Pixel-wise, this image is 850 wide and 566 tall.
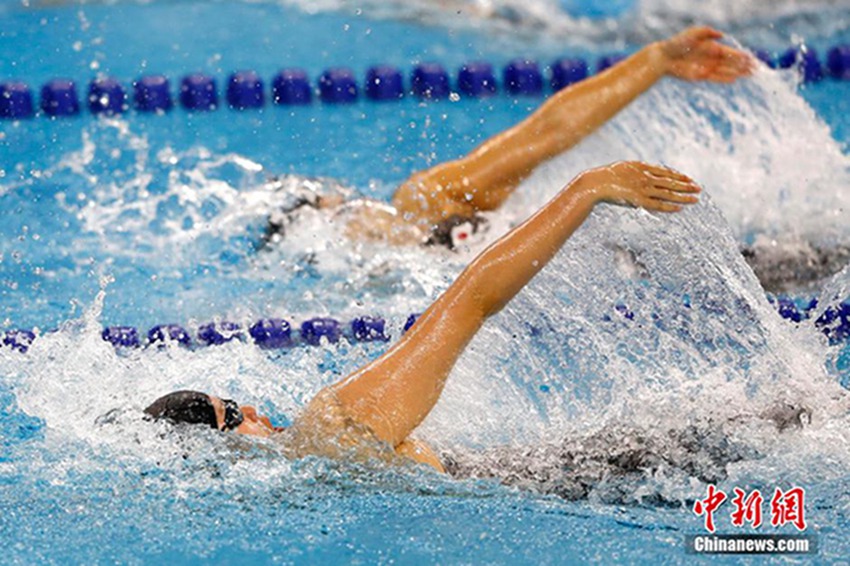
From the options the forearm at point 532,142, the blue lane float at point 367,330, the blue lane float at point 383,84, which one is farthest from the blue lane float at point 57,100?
the blue lane float at point 367,330

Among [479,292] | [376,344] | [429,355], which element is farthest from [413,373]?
[376,344]

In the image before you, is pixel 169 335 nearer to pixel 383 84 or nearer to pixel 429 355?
pixel 429 355

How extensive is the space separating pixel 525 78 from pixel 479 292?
2.62 meters

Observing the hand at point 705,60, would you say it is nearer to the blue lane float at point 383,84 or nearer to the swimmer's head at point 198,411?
the blue lane float at point 383,84

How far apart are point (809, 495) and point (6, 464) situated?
1473 millimetres

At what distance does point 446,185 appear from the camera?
3.82 metres

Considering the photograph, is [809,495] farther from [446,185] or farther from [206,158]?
[206,158]

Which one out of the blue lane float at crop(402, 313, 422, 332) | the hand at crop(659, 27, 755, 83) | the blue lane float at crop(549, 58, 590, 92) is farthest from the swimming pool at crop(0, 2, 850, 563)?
the blue lane float at crop(549, 58, 590, 92)

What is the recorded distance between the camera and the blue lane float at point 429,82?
4.92m

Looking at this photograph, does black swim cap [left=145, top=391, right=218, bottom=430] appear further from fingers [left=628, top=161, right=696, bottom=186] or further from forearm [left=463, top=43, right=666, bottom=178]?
forearm [left=463, top=43, right=666, bottom=178]

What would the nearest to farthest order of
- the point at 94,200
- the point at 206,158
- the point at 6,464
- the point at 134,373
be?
the point at 6,464 → the point at 134,373 → the point at 94,200 → the point at 206,158

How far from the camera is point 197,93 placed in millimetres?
4840

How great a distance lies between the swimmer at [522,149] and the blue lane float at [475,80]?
116 cm

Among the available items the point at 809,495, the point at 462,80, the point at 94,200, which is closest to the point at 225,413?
the point at 809,495
